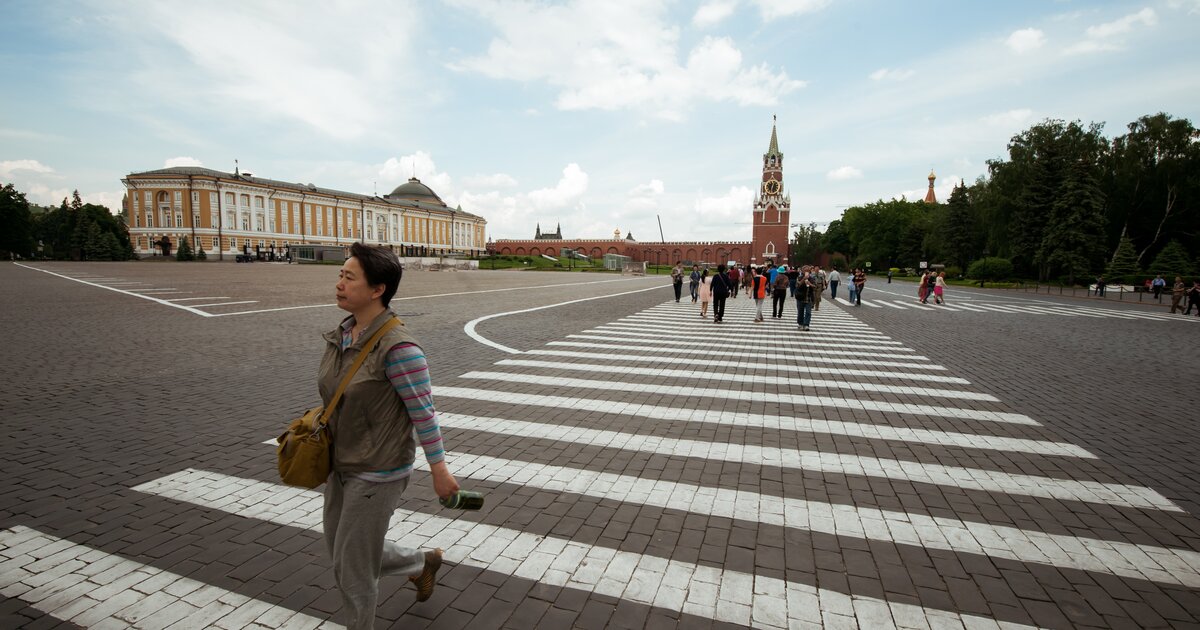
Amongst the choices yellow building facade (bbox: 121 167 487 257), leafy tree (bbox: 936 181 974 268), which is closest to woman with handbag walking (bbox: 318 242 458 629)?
yellow building facade (bbox: 121 167 487 257)

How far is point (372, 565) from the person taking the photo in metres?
2.57

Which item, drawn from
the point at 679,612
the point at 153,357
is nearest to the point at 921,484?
the point at 679,612

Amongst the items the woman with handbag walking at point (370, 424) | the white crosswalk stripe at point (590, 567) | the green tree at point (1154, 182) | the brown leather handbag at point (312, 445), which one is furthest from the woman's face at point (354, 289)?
the green tree at point (1154, 182)

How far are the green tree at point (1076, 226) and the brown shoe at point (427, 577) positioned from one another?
55.6m

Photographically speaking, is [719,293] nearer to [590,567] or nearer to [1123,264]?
[590,567]

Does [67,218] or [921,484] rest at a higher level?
[67,218]

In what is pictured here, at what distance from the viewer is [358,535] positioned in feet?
8.21

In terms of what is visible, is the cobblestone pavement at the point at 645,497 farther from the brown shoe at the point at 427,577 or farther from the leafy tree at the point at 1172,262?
the leafy tree at the point at 1172,262

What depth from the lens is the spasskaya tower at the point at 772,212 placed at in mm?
115500

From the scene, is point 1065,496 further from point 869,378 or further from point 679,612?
point 869,378

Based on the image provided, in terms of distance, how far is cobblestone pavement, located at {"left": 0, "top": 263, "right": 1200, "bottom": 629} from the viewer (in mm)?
3133

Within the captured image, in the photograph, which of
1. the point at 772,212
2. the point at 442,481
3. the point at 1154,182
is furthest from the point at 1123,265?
the point at 772,212

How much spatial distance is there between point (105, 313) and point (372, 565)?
17053 millimetres

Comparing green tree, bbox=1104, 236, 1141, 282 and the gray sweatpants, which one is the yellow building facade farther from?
the gray sweatpants
